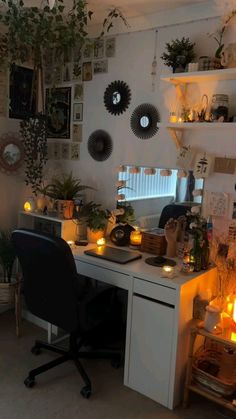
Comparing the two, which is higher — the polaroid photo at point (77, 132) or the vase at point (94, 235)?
the polaroid photo at point (77, 132)

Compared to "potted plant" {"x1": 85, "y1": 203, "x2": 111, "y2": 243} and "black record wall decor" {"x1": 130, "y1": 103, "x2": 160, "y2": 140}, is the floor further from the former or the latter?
"black record wall decor" {"x1": 130, "y1": 103, "x2": 160, "y2": 140}

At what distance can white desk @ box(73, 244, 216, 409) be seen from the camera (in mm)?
2068

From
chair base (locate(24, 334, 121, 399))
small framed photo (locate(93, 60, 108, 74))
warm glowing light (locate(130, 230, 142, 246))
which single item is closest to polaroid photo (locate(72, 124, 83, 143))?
small framed photo (locate(93, 60, 108, 74))

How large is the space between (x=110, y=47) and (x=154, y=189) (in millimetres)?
1109

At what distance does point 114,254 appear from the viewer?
249cm

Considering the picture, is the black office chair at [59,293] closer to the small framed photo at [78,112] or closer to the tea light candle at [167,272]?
the tea light candle at [167,272]

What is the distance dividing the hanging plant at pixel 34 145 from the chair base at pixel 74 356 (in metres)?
1.22

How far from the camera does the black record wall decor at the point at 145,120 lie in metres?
2.64

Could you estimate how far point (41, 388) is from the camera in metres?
2.26

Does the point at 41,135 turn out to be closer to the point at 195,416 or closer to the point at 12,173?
the point at 12,173

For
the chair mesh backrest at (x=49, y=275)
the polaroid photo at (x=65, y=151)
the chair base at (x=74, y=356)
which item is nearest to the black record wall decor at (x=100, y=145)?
the polaroid photo at (x=65, y=151)

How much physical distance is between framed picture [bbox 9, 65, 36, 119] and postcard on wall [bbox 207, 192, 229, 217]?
1612 mm

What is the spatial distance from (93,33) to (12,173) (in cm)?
127

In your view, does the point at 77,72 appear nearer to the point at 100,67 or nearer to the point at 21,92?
the point at 100,67
